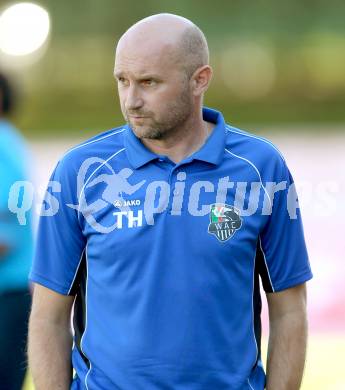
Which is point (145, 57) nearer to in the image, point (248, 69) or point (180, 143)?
point (180, 143)

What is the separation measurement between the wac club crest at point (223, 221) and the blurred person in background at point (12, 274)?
1.93 m

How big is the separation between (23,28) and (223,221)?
24207 millimetres

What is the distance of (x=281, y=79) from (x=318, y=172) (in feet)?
45.3

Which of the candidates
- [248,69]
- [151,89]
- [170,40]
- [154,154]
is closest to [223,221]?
[154,154]

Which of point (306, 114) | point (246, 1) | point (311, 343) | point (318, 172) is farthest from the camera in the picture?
point (246, 1)

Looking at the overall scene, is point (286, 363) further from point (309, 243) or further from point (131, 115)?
point (309, 243)

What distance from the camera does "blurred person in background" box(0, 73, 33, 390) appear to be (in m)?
4.86

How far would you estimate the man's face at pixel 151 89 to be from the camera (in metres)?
3.10

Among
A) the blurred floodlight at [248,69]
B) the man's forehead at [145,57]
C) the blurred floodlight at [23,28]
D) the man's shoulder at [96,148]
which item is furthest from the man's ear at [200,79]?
the blurred floodlight at [248,69]

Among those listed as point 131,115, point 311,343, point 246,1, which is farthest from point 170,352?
point 246,1

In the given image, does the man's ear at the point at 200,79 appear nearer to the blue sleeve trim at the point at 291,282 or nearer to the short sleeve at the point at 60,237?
the short sleeve at the point at 60,237

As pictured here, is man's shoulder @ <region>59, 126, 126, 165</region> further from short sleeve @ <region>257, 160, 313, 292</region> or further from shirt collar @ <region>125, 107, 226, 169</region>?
short sleeve @ <region>257, 160, 313, 292</region>

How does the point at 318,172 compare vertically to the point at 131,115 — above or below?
below

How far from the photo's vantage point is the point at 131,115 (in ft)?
10.3
